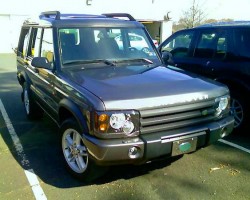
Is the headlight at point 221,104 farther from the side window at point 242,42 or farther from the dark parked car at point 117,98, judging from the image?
the side window at point 242,42

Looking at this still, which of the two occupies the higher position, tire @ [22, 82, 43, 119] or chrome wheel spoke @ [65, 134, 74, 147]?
chrome wheel spoke @ [65, 134, 74, 147]

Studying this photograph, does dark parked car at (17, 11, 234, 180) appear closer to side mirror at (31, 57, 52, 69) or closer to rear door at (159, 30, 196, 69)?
side mirror at (31, 57, 52, 69)

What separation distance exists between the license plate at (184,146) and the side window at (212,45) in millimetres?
2416

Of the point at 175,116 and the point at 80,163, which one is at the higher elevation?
the point at 175,116

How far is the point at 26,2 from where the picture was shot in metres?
23.0

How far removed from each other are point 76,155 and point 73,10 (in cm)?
2230

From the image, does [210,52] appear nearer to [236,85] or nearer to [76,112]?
[236,85]

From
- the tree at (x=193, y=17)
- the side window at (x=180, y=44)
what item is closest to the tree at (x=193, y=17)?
the tree at (x=193, y=17)

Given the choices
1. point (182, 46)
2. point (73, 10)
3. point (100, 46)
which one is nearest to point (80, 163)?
point (100, 46)

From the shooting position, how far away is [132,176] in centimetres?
390

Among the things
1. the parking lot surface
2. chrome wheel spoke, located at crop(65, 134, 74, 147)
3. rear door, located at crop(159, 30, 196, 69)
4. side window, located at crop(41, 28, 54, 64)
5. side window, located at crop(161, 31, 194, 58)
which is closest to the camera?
the parking lot surface

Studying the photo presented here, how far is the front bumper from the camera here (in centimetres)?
305

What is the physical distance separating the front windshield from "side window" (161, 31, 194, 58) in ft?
4.65

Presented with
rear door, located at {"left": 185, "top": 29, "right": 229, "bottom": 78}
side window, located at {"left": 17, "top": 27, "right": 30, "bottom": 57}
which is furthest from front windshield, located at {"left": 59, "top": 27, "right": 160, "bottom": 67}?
side window, located at {"left": 17, "top": 27, "right": 30, "bottom": 57}
